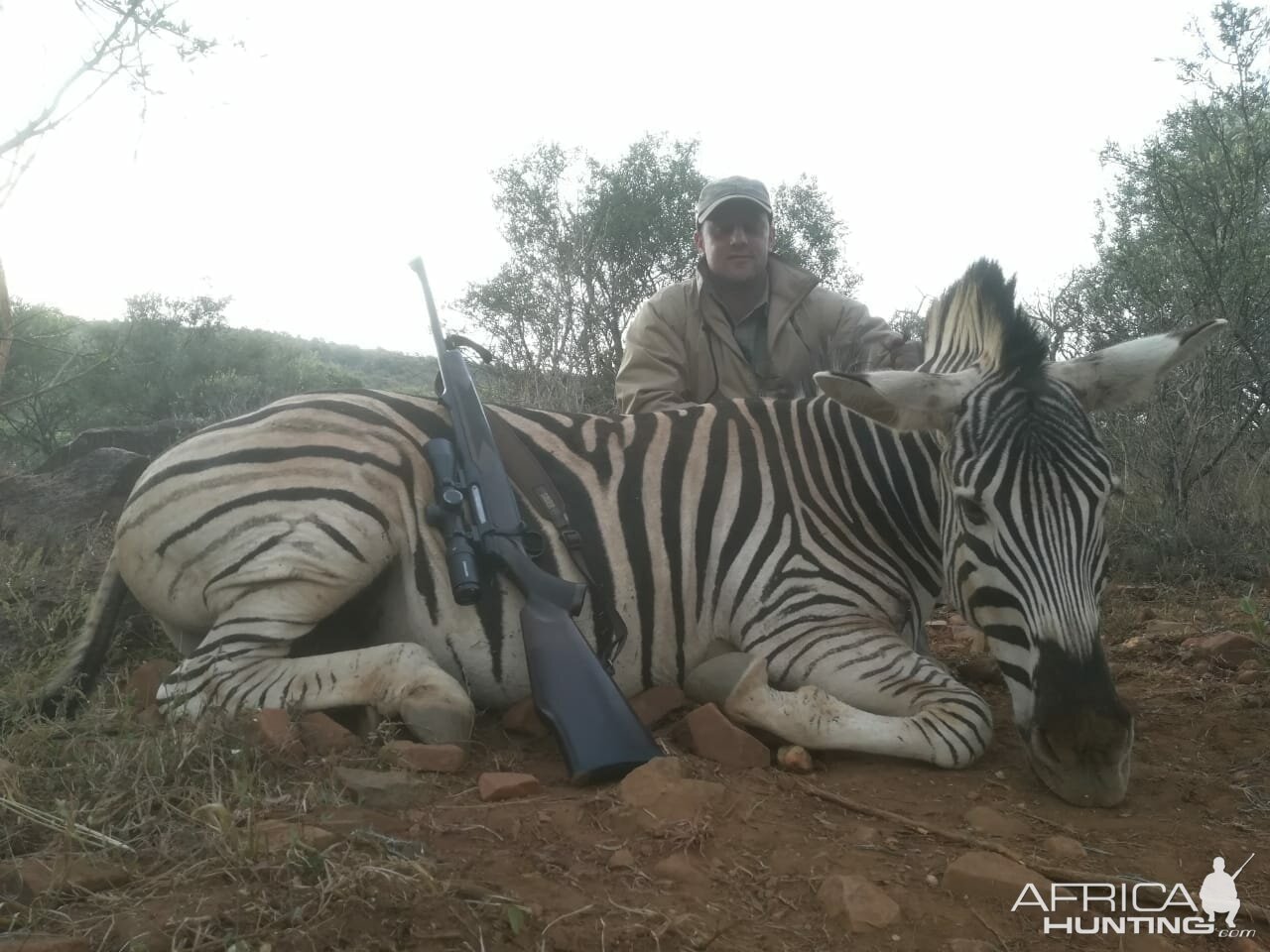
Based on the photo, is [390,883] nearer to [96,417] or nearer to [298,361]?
[96,417]

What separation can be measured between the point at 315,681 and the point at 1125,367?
2463 mm

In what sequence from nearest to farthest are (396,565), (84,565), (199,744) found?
(199,744) → (396,565) → (84,565)

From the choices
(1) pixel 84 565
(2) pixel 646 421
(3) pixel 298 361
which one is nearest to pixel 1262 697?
(2) pixel 646 421

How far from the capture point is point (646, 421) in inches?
128

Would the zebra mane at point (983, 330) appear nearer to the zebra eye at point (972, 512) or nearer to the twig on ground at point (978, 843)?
the zebra eye at point (972, 512)

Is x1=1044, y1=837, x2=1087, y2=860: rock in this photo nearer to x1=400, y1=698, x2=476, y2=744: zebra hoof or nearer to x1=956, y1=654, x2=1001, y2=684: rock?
x1=400, y1=698, x2=476, y2=744: zebra hoof

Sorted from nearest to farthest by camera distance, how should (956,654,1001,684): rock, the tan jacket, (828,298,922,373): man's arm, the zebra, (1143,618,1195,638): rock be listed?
the zebra, (956,654,1001,684): rock, (1143,618,1195,638): rock, (828,298,922,373): man's arm, the tan jacket

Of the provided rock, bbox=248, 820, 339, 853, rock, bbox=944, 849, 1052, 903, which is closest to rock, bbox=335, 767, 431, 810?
rock, bbox=248, 820, 339, 853

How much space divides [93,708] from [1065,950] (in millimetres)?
2299

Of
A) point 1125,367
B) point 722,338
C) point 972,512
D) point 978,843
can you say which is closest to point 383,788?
point 978,843

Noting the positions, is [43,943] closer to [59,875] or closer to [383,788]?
[59,875]

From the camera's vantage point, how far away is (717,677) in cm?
279

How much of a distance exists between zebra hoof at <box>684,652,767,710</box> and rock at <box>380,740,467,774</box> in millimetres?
818

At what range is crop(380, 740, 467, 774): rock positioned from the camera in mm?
2133
